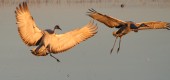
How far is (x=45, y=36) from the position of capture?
325 cm

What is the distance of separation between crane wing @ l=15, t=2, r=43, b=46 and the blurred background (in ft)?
0.10

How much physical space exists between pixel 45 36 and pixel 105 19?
1.51 ft

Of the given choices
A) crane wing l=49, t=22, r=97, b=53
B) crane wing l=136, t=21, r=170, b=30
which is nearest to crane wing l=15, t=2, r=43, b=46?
crane wing l=49, t=22, r=97, b=53

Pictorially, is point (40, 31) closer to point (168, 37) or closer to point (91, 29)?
point (91, 29)

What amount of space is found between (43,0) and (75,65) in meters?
0.53

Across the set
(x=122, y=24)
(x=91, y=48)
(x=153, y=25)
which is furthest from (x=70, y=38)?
(x=153, y=25)

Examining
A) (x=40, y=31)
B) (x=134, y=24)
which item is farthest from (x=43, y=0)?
(x=134, y=24)

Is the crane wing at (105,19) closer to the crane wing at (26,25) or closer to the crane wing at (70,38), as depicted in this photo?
the crane wing at (70,38)

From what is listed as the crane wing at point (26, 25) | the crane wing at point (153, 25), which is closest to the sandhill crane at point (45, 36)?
the crane wing at point (26, 25)

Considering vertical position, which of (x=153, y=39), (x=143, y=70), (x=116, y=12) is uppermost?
(x=116, y=12)

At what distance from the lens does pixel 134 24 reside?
338cm

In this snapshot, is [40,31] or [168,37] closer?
[40,31]

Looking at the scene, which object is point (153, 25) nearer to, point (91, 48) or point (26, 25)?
point (91, 48)

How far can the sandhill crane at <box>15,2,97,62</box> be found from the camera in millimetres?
3227
